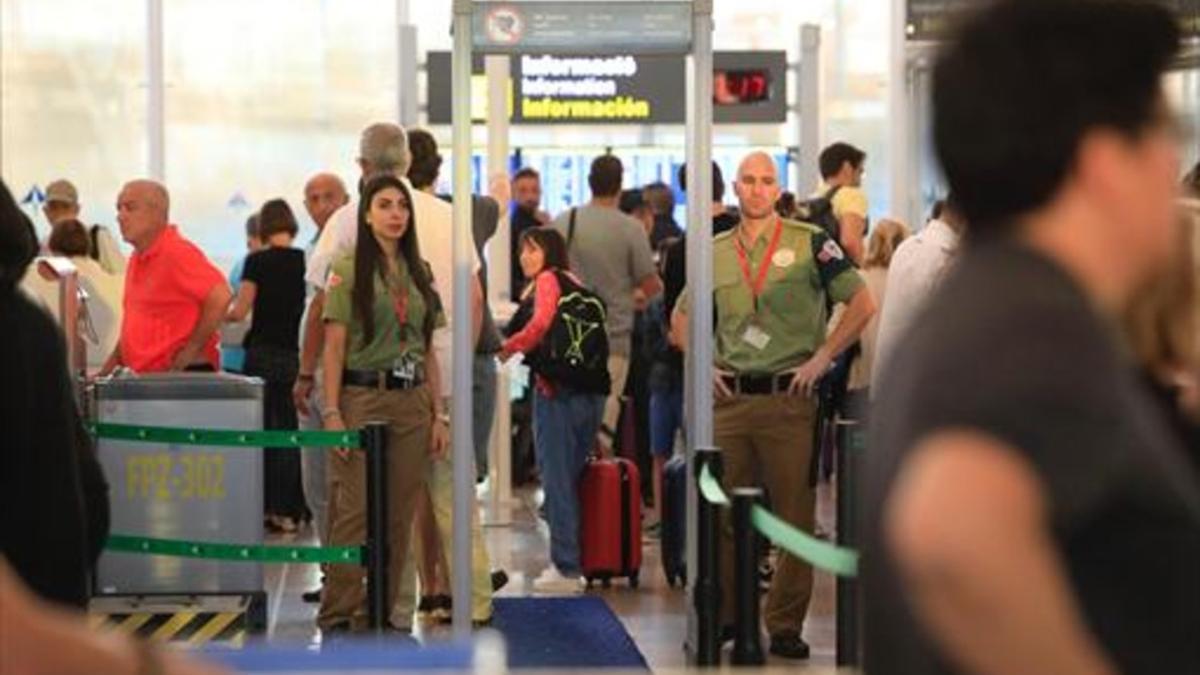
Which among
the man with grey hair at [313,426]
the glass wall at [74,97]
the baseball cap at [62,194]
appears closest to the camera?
the man with grey hair at [313,426]

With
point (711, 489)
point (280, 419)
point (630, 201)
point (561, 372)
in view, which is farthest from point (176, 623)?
point (630, 201)

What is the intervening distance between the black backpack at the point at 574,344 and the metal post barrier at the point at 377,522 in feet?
8.63

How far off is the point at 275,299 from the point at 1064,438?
994 cm

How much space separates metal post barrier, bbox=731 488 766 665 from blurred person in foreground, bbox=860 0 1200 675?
3.08m

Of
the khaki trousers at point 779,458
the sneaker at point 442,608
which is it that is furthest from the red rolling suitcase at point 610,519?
the khaki trousers at point 779,458

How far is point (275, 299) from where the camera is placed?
1199cm

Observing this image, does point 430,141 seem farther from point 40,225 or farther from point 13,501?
point 40,225

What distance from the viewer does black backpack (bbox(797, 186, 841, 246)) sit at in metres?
11.7

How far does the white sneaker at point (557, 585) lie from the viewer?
33.6 ft

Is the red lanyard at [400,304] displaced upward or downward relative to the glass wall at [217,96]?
downward

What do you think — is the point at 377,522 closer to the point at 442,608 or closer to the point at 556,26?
the point at 556,26

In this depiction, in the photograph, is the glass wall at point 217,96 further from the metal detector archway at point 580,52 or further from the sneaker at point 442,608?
the metal detector archway at point 580,52

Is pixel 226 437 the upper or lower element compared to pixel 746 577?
upper

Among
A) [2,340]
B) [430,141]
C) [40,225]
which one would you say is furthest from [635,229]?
[2,340]
